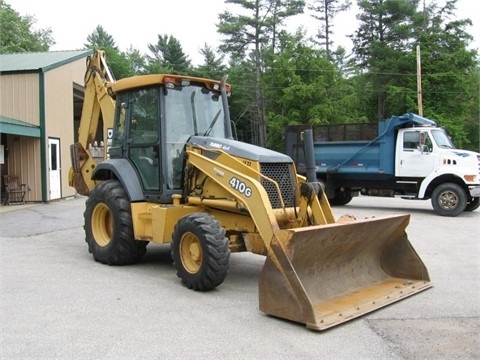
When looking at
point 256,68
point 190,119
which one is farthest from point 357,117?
point 190,119

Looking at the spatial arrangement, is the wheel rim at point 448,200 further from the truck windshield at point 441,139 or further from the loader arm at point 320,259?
the loader arm at point 320,259

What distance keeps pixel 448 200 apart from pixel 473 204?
1.27 meters

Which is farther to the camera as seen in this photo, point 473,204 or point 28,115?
point 28,115

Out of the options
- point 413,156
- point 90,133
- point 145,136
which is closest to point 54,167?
point 90,133

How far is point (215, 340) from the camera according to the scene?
449 cm

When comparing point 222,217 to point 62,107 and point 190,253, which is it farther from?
point 62,107

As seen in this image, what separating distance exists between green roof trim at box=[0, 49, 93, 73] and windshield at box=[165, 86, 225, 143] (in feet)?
36.6

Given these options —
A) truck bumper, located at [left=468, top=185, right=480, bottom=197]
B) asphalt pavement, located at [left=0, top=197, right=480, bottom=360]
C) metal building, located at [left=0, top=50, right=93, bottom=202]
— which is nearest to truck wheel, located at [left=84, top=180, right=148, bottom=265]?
asphalt pavement, located at [left=0, top=197, right=480, bottom=360]

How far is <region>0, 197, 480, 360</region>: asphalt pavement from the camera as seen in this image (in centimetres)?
427

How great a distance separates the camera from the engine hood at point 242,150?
6.29m

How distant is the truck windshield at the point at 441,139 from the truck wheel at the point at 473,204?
5.47ft

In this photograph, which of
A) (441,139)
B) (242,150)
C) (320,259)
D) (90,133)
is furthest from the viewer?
(441,139)

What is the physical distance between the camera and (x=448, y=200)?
1423cm

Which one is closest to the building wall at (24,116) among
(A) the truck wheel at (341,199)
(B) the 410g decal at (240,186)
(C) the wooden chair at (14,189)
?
(C) the wooden chair at (14,189)
